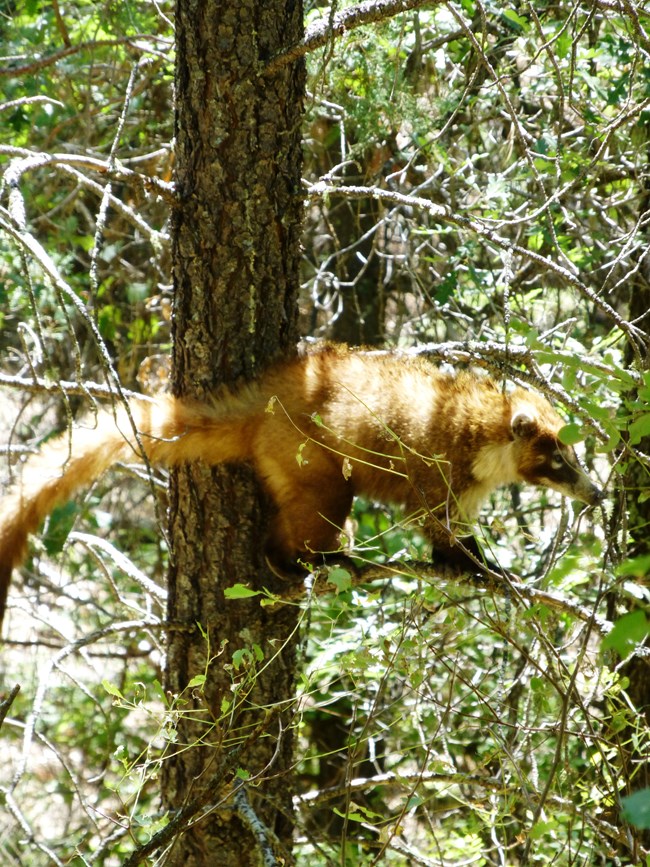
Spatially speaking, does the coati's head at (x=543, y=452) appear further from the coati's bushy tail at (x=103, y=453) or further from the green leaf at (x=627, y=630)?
the green leaf at (x=627, y=630)

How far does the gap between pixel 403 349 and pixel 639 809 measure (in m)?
2.96

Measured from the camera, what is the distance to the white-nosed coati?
3.54 meters

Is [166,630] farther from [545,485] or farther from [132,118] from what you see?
[132,118]

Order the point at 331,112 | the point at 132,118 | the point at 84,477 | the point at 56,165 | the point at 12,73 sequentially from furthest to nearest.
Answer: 1. the point at 132,118
2. the point at 331,112
3. the point at 12,73
4. the point at 84,477
5. the point at 56,165

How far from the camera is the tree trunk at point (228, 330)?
3189mm

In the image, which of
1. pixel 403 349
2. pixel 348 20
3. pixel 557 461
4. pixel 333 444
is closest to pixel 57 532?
pixel 333 444

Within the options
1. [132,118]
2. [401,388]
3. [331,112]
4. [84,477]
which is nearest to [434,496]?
[401,388]

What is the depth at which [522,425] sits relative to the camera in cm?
410

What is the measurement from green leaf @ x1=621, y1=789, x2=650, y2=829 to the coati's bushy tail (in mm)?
2446

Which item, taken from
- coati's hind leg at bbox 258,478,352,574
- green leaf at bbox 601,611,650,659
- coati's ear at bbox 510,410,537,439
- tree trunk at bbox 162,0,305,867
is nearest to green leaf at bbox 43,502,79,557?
tree trunk at bbox 162,0,305,867

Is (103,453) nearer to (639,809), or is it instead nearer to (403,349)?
(403,349)

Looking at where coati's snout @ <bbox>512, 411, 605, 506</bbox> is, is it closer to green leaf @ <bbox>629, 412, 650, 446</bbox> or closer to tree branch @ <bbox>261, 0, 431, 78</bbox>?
tree branch @ <bbox>261, 0, 431, 78</bbox>

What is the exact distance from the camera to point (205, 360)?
11.4 ft

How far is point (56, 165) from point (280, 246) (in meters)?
0.85
